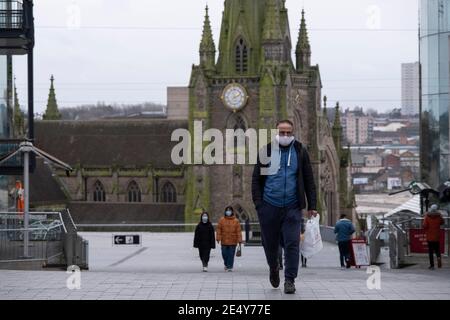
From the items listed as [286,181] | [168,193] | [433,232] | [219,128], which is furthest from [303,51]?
[286,181]

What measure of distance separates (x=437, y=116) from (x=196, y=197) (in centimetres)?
5198

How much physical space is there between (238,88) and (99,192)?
19.7 metres

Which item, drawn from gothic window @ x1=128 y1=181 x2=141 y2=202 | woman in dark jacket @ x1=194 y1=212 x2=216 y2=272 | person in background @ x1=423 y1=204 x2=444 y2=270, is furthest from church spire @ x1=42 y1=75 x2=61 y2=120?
person in background @ x1=423 y1=204 x2=444 y2=270

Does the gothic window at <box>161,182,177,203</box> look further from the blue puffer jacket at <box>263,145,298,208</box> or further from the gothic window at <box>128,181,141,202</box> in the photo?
the blue puffer jacket at <box>263,145,298,208</box>

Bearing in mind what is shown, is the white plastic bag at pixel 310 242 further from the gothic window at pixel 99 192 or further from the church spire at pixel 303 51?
the gothic window at pixel 99 192

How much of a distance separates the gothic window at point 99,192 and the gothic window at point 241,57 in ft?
62.5

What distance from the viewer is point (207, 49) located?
3110 inches

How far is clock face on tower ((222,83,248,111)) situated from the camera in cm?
7782

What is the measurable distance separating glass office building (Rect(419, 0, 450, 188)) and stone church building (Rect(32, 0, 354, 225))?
157 ft

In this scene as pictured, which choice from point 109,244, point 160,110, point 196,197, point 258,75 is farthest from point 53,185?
point 160,110

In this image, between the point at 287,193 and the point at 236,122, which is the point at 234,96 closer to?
the point at 236,122

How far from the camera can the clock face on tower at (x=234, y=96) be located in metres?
77.8
